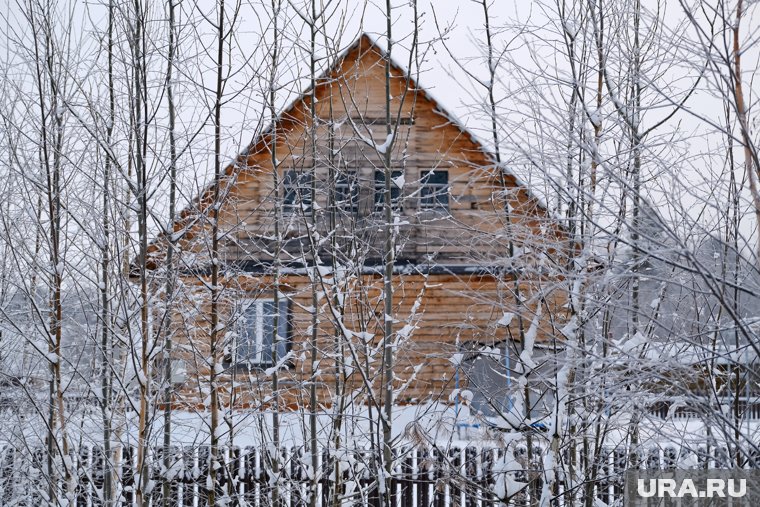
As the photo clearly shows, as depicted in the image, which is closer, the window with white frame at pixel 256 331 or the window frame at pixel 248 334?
the window frame at pixel 248 334

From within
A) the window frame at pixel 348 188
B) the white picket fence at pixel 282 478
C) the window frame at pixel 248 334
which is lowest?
the white picket fence at pixel 282 478

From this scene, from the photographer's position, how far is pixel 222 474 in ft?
27.4

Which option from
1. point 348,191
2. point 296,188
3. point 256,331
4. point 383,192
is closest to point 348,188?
point 348,191

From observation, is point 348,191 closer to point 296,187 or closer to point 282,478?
point 296,187

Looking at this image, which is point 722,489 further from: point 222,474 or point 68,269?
point 222,474

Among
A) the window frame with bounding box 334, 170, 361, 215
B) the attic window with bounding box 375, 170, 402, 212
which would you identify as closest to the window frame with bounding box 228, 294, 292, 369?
the window frame with bounding box 334, 170, 361, 215

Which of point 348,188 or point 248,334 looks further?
point 248,334

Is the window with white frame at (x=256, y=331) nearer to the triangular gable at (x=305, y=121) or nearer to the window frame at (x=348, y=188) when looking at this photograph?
the triangular gable at (x=305, y=121)

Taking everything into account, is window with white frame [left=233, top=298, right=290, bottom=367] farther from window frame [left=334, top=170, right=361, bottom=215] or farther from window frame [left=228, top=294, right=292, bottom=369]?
window frame [left=334, top=170, right=361, bottom=215]

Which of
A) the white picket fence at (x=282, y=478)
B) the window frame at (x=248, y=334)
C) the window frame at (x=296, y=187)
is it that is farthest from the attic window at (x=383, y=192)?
the white picket fence at (x=282, y=478)

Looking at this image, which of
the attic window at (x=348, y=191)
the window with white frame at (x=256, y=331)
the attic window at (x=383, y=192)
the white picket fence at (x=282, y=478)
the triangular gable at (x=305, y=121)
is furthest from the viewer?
the white picket fence at (x=282, y=478)

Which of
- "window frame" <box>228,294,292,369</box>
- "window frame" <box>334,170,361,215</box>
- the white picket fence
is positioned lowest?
the white picket fence

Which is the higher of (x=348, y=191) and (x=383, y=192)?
(x=348, y=191)

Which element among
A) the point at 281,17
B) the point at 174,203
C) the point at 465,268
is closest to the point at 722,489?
the point at 174,203
